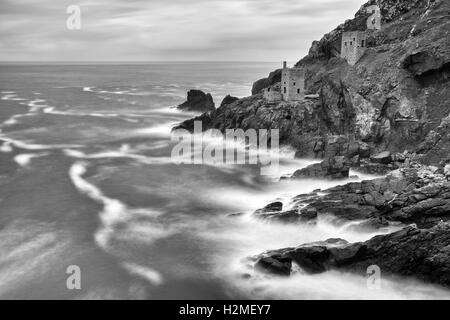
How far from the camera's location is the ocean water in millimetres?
27547

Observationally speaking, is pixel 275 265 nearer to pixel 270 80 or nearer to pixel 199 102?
pixel 270 80

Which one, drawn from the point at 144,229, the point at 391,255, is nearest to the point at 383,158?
the point at 391,255

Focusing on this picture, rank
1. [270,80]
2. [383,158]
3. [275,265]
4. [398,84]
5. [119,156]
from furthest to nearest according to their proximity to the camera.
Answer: [270,80], [119,156], [398,84], [383,158], [275,265]

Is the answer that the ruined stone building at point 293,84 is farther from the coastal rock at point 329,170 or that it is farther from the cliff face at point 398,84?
the coastal rock at point 329,170

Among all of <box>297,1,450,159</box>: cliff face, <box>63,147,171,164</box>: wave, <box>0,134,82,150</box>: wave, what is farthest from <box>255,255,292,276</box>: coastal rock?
<box>0,134,82,150</box>: wave

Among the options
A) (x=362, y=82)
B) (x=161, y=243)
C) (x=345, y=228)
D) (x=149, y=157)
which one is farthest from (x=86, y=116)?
(x=345, y=228)

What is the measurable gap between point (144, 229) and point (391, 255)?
18801 millimetres

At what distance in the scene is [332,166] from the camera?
44.0m

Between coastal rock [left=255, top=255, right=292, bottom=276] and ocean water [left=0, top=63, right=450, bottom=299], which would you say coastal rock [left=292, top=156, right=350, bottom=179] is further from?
coastal rock [left=255, top=255, right=292, bottom=276]

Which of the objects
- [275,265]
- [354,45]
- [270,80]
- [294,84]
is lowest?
[275,265]

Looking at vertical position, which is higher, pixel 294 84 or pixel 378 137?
pixel 294 84

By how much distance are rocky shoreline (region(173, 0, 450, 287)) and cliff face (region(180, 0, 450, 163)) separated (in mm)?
132

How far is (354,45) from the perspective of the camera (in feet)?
203

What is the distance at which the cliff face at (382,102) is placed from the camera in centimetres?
5000
